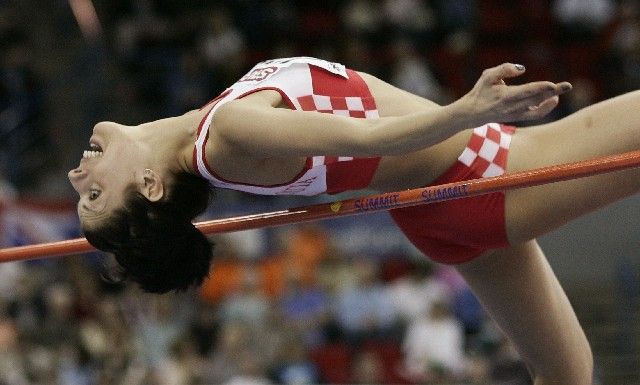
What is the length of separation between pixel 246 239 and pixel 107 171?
6493 millimetres

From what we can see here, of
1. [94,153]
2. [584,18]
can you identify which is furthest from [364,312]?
[94,153]

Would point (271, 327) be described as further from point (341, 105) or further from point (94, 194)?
point (341, 105)

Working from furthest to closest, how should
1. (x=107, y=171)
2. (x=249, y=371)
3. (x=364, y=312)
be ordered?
(x=364, y=312) < (x=249, y=371) < (x=107, y=171)

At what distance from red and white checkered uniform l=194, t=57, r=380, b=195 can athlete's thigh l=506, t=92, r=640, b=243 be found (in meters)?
0.57

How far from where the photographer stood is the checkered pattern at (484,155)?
4.54 metres

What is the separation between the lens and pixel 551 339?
469 centimetres

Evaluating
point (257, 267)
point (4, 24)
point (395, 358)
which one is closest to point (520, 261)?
point (395, 358)

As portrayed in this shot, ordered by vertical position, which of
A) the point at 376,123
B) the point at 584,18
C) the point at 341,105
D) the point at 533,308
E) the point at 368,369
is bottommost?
the point at 368,369

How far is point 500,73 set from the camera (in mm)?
3619

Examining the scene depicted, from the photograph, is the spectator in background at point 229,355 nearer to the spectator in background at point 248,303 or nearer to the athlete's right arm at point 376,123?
the spectator in background at point 248,303

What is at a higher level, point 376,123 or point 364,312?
point 376,123

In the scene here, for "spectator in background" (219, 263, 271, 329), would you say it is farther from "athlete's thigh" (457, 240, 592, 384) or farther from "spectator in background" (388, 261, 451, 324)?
"athlete's thigh" (457, 240, 592, 384)

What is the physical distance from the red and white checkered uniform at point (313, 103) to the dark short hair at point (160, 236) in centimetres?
15

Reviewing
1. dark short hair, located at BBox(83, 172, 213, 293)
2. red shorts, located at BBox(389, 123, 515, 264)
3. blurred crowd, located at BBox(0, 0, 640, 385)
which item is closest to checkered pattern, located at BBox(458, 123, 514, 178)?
red shorts, located at BBox(389, 123, 515, 264)
